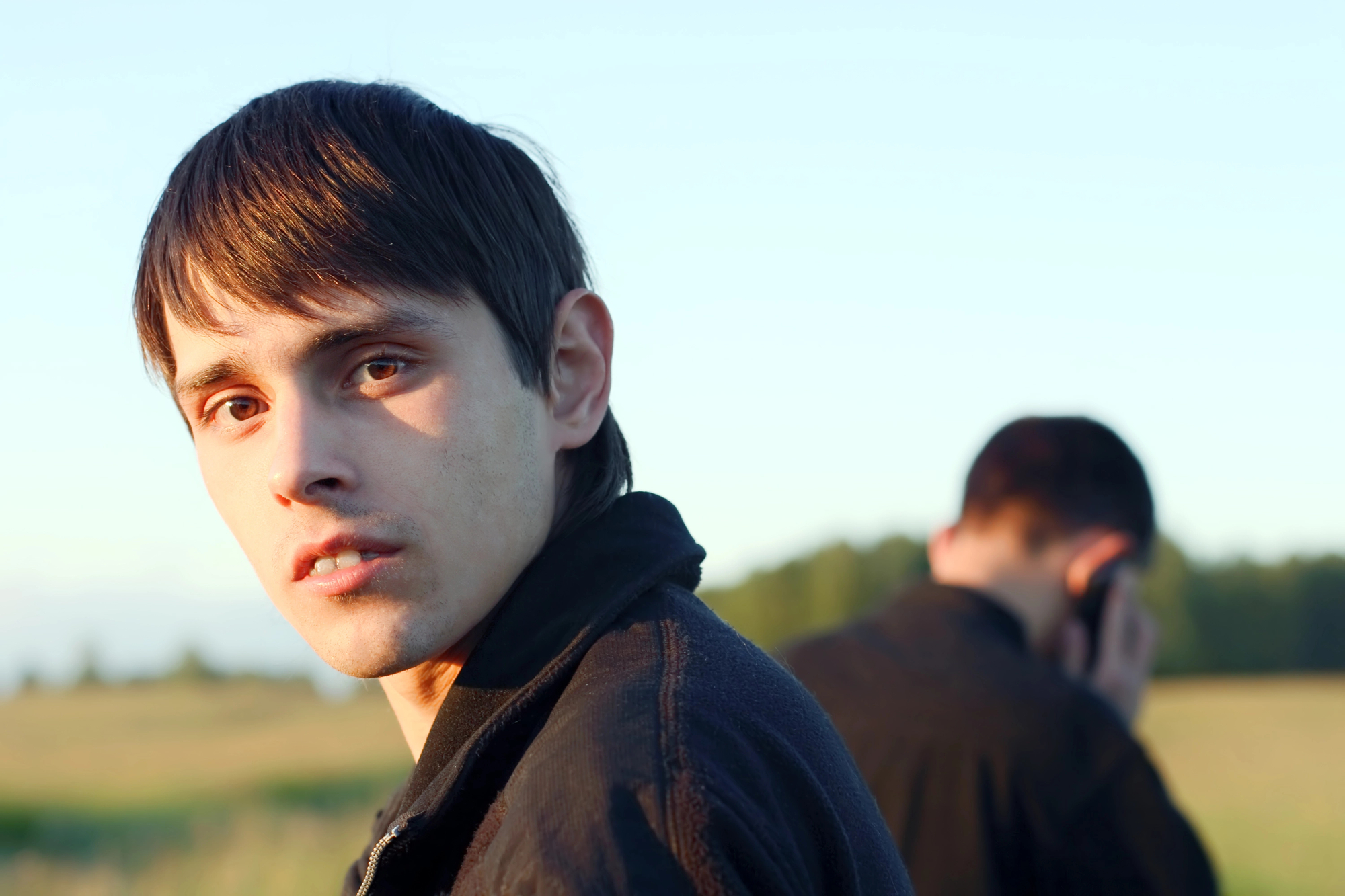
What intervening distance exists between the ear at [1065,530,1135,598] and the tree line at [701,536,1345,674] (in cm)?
2102

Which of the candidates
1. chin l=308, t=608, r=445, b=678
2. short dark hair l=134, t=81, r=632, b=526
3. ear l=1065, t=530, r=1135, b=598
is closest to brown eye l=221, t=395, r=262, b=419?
short dark hair l=134, t=81, r=632, b=526

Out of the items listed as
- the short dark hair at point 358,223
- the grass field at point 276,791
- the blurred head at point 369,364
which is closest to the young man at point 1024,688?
the short dark hair at point 358,223

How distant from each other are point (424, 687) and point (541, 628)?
347 mm

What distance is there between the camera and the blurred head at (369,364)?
1716 mm

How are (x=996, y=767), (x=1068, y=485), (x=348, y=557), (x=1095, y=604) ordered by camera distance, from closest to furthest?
(x=348, y=557) → (x=996, y=767) → (x=1068, y=485) → (x=1095, y=604)

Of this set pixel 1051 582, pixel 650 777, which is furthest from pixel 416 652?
pixel 1051 582

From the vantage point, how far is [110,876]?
483 inches

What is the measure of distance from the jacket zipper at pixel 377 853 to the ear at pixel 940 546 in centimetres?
284

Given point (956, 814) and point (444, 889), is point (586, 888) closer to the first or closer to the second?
point (444, 889)

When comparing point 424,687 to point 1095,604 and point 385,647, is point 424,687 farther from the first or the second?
point 1095,604

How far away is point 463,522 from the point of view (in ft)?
5.74

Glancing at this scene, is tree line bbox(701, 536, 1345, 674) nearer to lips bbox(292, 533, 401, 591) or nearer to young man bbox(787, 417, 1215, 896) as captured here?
young man bbox(787, 417, 1215, 896)

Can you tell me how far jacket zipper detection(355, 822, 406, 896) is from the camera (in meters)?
1.60

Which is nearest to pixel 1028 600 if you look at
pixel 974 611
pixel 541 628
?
pixel 974 611
